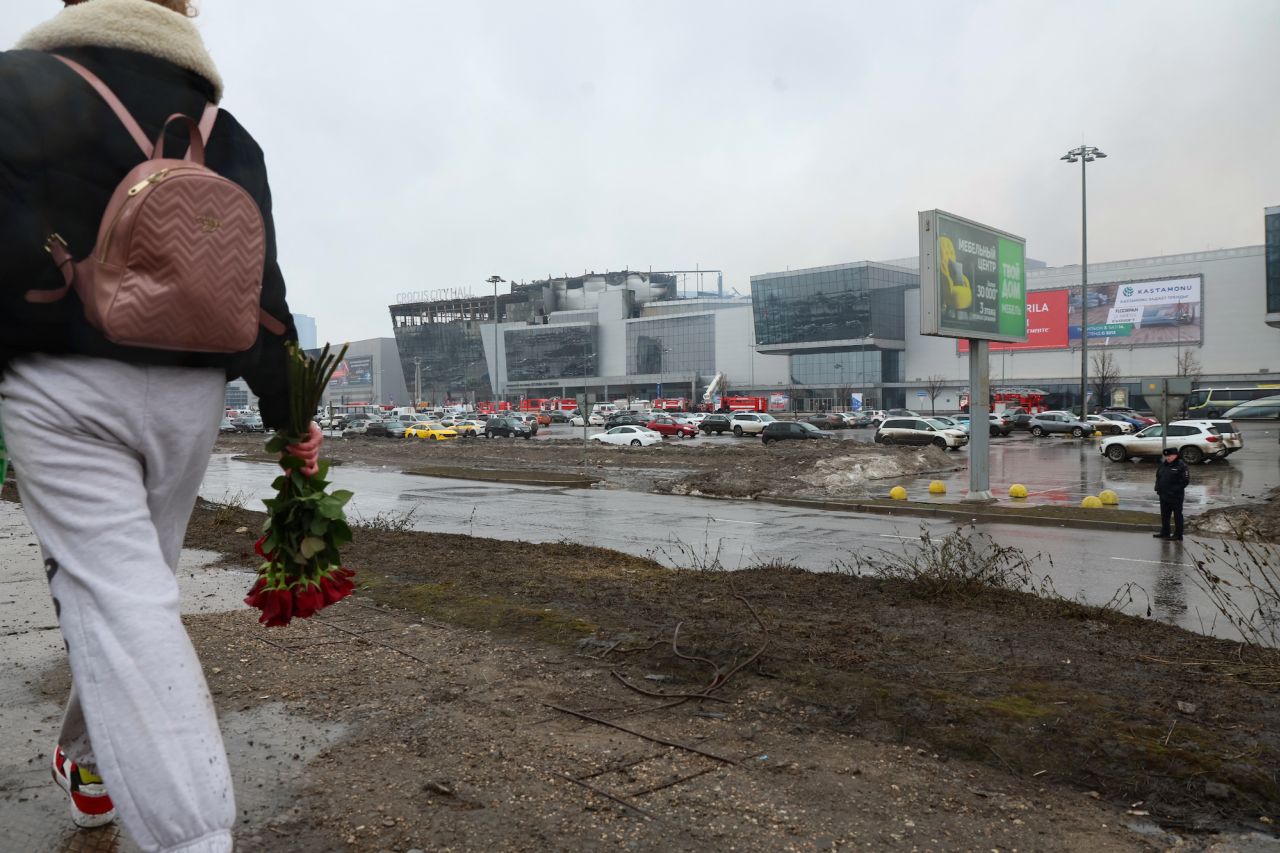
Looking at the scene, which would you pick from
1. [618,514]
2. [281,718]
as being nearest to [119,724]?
[281,718]

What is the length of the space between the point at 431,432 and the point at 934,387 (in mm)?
59705

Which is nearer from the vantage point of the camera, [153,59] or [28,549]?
[153,59]

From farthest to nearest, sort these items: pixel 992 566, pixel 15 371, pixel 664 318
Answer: pixel 664 318, pixel 992 566, pixel 15 371

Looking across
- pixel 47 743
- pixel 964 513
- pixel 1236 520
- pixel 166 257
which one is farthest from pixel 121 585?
pixel 964 513

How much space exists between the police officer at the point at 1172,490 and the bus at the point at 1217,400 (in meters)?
57.0

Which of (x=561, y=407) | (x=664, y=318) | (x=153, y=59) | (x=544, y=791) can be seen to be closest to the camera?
(x=153, y=59)

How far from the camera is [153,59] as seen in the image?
6.69 feet

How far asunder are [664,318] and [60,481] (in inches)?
5309

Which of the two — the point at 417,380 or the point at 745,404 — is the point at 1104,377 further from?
the point at 417,380

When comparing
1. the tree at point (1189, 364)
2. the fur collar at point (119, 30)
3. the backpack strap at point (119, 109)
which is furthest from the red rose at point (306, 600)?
the tree at point (1189, 364)

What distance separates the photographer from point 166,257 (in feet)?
6.16

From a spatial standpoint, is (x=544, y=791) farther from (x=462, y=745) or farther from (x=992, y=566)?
(x=992, y=566)

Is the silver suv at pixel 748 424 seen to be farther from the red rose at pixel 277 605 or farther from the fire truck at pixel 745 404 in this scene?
the red rose at pixel 277 605

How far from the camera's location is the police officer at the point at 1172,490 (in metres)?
15.0
